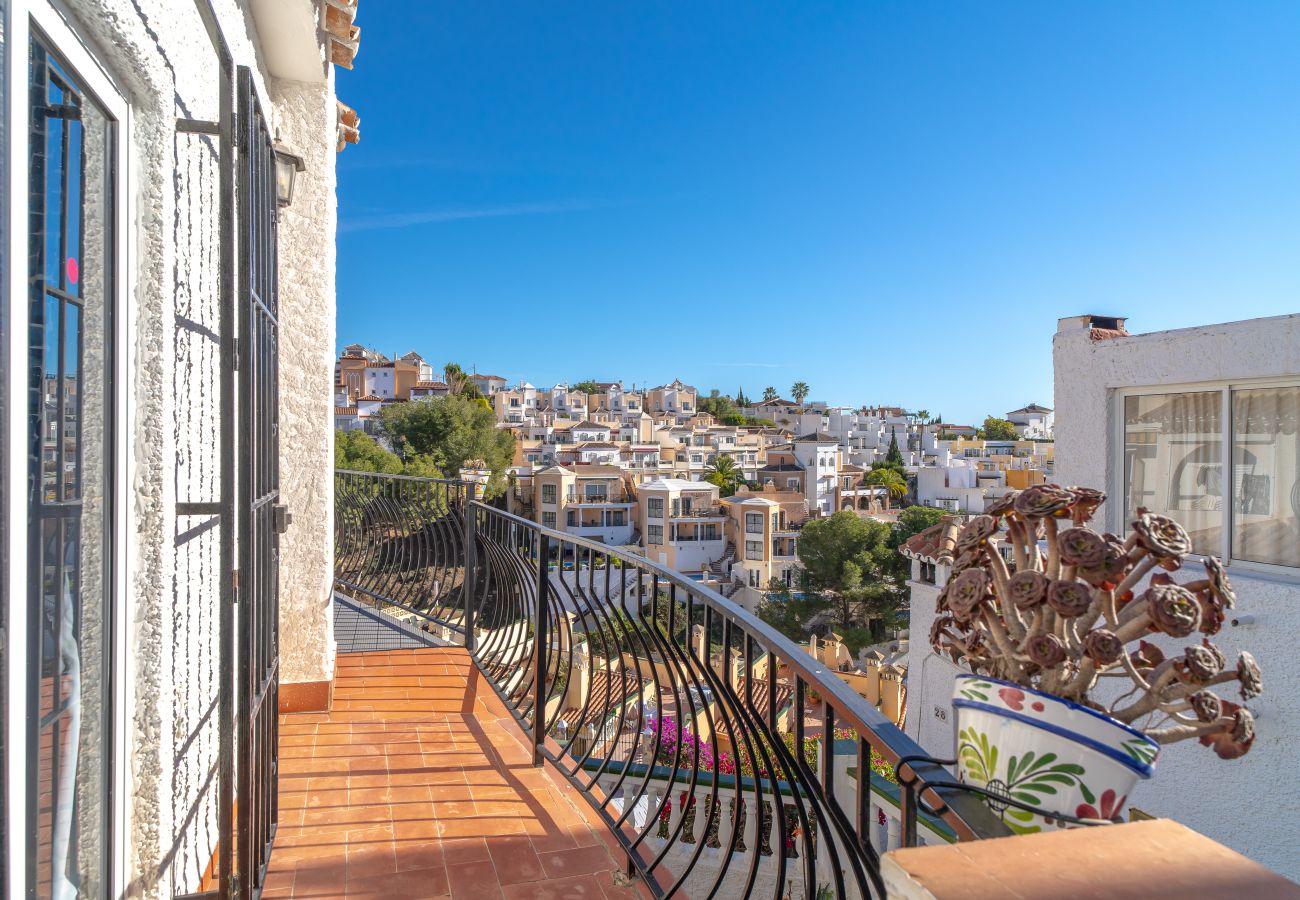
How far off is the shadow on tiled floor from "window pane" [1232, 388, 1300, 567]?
4.15m

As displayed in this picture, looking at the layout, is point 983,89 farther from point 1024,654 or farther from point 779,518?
point 1024,654

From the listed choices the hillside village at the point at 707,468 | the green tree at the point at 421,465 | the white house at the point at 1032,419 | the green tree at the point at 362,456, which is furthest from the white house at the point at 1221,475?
the white house at the point at 1032,419

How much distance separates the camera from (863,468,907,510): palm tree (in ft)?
159

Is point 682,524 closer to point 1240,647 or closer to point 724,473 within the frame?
point 724,473

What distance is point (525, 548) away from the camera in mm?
3307

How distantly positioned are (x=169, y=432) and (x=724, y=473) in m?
48.7

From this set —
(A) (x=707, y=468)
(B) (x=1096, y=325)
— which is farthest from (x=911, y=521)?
(B) (x=1096, y=325)

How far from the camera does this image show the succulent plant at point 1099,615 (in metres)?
1.08

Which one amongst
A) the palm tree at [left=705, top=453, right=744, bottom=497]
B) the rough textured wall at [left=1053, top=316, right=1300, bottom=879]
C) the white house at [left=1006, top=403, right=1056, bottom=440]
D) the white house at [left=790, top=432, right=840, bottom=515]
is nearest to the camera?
the rough textured wall at [left=1053, top=316, right=1300, bottom=879]

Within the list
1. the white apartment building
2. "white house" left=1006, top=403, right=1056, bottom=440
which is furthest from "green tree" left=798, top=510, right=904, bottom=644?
"white house" left=1006, top=403, right=1056, bottom=440

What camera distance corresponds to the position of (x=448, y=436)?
32219mm

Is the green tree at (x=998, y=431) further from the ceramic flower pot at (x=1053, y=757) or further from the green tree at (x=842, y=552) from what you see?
the ceramic flower pot at (x=1053, y=757)

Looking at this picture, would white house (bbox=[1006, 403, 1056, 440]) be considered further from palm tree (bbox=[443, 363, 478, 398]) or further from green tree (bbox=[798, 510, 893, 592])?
palm tree (bbox=[443, 363, 478, 398])

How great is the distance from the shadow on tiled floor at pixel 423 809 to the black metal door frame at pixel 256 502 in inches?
10.1
